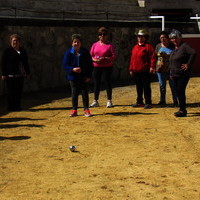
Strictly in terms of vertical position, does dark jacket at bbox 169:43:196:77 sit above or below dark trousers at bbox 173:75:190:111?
above

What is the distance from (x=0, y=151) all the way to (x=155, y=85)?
8.61 meters

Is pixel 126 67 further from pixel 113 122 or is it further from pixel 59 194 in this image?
pixel 59 194

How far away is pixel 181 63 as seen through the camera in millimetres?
9422

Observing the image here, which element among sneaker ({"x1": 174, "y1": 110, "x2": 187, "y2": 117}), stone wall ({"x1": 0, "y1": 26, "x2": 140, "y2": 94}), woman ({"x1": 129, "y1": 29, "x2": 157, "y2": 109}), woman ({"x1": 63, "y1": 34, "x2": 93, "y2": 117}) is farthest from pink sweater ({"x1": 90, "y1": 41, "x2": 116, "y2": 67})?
stone wall ({"x1": 0, "y1": 26, "x2": 140, "y2": 94})

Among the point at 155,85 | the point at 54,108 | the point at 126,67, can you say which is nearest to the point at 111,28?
the point at 126,67

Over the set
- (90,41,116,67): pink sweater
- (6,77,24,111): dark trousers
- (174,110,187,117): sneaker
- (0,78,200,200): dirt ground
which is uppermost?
(90,41,116,67): pink sweater

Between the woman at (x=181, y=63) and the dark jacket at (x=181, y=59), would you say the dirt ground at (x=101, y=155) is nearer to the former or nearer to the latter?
the woman at (x=181, y=63)

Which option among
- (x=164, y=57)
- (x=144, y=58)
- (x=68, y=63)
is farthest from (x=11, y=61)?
(x=164, y=57)

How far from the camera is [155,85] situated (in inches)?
593

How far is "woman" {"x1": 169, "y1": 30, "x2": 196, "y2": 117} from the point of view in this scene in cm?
929

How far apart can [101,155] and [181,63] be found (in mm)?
3376

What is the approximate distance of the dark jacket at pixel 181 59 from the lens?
30.3ft

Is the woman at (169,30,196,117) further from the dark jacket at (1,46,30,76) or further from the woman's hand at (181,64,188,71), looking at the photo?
the dark jacket at (1,46,30,76)

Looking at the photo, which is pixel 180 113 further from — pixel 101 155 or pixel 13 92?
pixel 13 92
